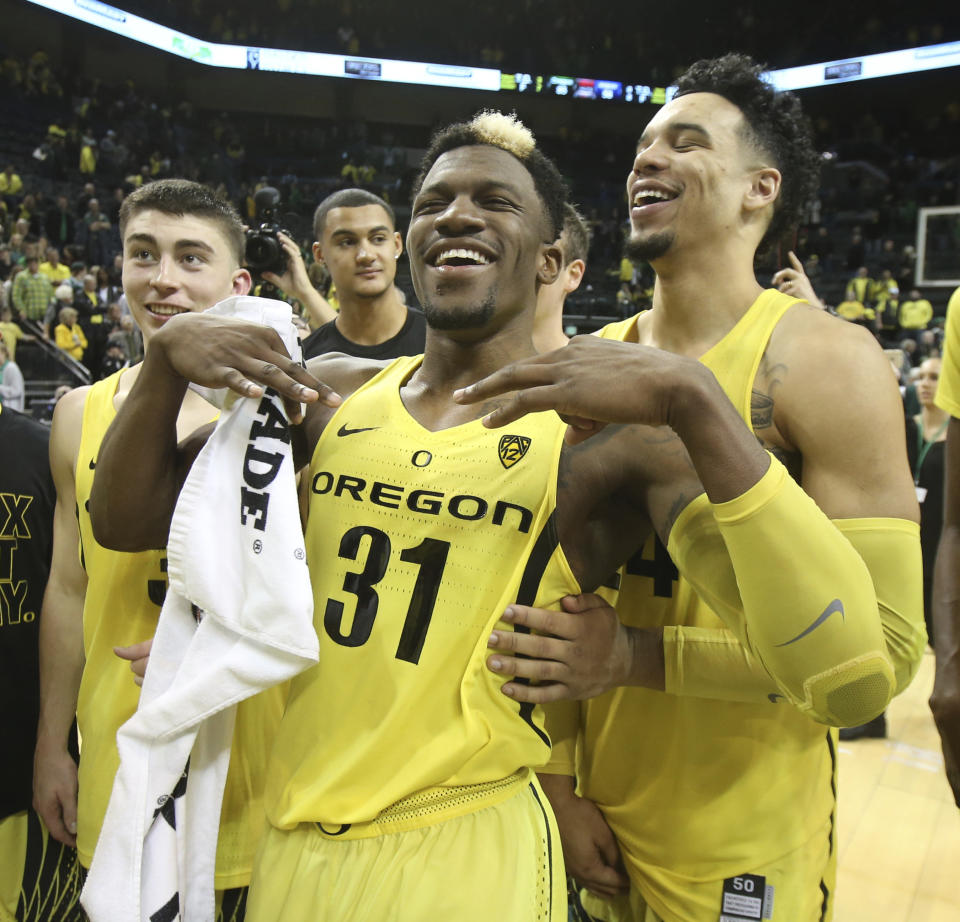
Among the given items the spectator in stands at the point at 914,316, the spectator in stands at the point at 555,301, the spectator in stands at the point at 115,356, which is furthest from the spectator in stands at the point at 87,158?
the spectator in stands at the point at 555,301

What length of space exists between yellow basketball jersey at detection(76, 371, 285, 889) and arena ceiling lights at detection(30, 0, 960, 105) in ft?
66.6

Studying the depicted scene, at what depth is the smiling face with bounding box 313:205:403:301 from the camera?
12.0 ft

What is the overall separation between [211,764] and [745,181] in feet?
5.50

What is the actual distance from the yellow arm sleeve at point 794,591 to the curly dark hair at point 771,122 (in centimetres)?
109

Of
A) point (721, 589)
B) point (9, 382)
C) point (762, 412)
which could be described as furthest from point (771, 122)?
point (9, 382)

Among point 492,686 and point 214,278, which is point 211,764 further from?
point 214,278

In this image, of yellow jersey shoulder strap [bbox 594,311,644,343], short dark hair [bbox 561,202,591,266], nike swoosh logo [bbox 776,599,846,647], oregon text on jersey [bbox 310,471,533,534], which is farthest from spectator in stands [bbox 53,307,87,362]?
nike swoosh logo [bbox 776,599,846,647]

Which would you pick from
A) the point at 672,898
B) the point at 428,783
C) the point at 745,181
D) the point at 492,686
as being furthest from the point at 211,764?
the point at 745,181

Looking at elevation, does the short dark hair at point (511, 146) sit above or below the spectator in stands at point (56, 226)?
below

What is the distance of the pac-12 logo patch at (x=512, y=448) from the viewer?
147cm

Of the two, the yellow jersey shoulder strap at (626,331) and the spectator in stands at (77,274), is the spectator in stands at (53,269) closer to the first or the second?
the spectator in stands at (77,274)

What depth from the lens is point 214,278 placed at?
6.88ft

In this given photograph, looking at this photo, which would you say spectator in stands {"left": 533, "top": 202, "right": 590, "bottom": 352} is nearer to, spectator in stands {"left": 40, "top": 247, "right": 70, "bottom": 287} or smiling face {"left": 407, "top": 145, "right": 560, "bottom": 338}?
smiling face {"left": 407, "top": 145, "right": 560, "bottom": 338}

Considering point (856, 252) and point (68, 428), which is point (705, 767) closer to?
point (68, 428)
